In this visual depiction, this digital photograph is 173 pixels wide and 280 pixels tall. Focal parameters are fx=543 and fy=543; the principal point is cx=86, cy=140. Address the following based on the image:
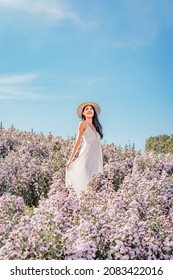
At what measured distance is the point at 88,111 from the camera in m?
12.2

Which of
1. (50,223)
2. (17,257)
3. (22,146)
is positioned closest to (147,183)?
(50,223)

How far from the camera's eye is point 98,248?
7.04 metres

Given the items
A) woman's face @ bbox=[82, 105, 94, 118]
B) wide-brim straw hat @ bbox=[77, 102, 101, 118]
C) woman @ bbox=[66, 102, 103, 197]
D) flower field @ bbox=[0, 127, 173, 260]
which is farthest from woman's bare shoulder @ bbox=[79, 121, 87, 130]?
flower field @ bbox=[0, 127, 173, 260]

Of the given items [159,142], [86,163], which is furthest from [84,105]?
[159,142]

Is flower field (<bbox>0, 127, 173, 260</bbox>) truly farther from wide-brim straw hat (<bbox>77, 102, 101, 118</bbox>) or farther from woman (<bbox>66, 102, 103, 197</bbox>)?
wide-brim straw hat (<bbox>77, 102, 101, 118</bbox>)

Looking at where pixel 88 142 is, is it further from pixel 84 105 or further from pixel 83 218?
pixel 83 218

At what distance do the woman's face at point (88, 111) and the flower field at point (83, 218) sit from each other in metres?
1.38

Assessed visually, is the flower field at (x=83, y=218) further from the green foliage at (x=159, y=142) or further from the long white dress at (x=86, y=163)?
the green foliage at (x=159, y=142)

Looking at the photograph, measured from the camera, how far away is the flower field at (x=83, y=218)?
6.68 metres

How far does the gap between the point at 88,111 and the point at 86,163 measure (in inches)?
45.9

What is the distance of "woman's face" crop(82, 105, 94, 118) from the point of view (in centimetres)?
1219

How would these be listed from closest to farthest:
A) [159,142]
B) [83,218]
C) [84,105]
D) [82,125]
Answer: [83,218]
[82,125]
[84,105]
[159,142]

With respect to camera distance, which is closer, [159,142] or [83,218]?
[83,218]
